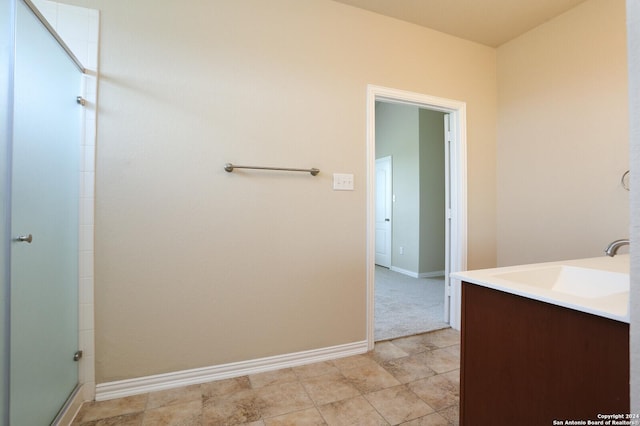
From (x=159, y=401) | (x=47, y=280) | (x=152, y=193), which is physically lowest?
(x=159, y=401)

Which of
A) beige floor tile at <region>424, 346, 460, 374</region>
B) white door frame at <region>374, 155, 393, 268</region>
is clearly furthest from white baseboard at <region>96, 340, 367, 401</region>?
white door frame at <region>374, 155, 393, 268</region>

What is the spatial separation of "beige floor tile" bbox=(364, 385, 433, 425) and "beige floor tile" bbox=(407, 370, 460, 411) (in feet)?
0.15

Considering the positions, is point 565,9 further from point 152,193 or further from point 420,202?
point 152,193

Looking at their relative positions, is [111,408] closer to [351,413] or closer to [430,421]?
[351,413]

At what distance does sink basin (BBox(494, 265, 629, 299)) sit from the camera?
109cm

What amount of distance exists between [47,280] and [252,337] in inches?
41.9

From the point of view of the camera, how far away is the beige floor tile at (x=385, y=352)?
2.07 metres

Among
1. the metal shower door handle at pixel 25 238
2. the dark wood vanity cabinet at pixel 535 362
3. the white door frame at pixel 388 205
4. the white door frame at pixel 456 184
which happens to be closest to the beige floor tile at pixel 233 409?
the dark wood vanity cabinet at pixel 535 362

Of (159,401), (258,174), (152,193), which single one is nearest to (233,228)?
(258,174)

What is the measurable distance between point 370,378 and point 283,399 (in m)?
0.54

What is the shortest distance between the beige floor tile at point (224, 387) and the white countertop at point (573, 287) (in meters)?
1.35

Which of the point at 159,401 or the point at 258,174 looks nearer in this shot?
the point at 159,401

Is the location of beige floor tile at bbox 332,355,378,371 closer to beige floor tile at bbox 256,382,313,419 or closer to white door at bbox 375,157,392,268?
beige floor tile at bbox 256,382,313,419

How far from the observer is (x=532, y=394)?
889 mm
